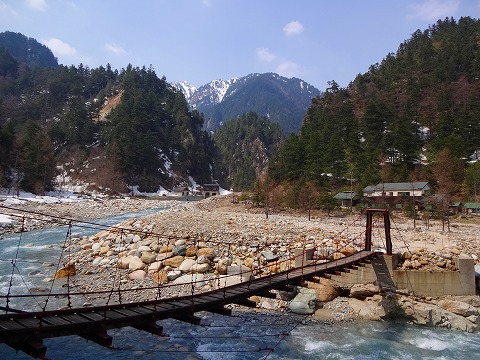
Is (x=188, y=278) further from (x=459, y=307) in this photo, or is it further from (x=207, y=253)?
(x=459, y=307)

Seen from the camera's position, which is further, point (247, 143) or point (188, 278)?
point (247, 143)

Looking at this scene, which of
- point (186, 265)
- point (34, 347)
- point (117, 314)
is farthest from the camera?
point (186, 265)

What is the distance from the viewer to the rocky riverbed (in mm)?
13320

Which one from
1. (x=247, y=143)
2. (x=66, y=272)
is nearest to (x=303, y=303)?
(x=66, y=272)

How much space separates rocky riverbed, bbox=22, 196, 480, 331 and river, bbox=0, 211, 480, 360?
805mm

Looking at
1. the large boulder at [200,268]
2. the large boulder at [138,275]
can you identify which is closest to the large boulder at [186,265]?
the large boulder at [200,268]

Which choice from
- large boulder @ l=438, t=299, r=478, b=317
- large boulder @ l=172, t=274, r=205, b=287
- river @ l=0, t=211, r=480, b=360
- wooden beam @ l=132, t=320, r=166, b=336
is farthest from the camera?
large boulder @ l=172, t=274, r=205, b=287

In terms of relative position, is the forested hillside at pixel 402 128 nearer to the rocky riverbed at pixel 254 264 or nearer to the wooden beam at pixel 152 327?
the rocky riverbed at pixel 254 264

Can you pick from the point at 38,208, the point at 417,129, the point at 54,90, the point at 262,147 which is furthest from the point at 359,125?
the point at 54,90

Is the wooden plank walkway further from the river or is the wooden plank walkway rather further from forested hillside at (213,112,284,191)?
forested hillside at (213,112,284,191)

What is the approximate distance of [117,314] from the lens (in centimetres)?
834

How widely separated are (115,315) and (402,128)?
49.2 metres

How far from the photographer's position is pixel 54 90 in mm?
126250

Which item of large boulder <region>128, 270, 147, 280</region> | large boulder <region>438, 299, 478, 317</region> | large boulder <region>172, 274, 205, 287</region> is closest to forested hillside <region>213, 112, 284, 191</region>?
large boulder <region>128, 270, 147, 280</region>
